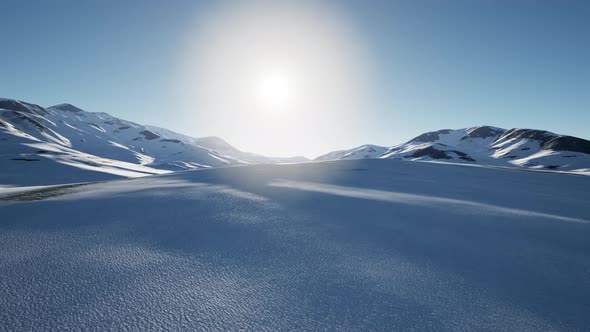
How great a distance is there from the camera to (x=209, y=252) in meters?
4.36

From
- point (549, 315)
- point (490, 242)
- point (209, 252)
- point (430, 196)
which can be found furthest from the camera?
point (430, 196)

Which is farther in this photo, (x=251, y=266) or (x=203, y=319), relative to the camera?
(x=251, y=266)

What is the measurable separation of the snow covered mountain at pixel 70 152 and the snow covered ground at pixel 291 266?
36345mm

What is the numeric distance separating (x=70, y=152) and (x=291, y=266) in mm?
74202

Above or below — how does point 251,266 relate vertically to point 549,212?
below

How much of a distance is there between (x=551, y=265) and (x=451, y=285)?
7.28ft

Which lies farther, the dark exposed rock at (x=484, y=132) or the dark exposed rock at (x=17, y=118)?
the dark exposed rock at (x=484, y=132)

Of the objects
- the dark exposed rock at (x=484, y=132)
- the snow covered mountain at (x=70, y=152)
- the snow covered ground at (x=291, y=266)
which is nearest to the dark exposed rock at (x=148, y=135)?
the snow covered mountain at (x=70, y=152)

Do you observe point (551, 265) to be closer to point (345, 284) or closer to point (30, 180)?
point (345, 284)

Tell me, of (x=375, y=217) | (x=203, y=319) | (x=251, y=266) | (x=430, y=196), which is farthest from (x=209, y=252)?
(x=430, y=196)

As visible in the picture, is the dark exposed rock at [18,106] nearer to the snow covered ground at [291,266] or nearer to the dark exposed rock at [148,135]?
the dark exposed rock at [148,135]

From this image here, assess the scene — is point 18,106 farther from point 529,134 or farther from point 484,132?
point 484,132

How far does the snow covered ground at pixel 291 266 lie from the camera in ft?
9.12

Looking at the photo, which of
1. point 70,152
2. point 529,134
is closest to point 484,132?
point 529,134
